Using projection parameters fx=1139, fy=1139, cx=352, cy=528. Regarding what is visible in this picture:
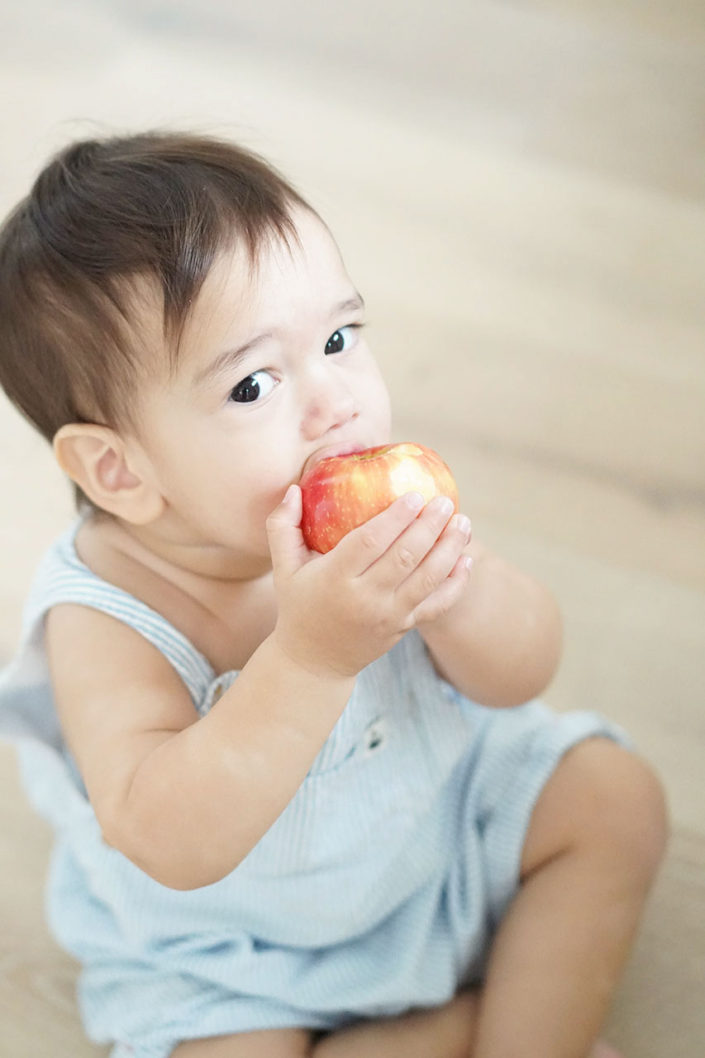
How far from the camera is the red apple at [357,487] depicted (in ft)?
2.36

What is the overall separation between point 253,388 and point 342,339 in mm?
89

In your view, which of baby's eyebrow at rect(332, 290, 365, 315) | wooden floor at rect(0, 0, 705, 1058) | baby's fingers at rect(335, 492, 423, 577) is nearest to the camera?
baby's fingers at rect(335, 492, 423, 577)

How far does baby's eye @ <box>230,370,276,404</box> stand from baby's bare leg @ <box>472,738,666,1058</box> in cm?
44

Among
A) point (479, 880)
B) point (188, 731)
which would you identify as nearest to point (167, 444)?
point (188, 731)

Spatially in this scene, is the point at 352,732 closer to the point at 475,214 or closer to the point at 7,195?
the point at 475,214

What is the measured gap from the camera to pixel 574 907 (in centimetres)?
92

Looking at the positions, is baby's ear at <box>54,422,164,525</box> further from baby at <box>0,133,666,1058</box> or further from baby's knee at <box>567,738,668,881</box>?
baby's knee at <box>567,738,668,881</box>

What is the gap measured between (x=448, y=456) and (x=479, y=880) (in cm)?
57

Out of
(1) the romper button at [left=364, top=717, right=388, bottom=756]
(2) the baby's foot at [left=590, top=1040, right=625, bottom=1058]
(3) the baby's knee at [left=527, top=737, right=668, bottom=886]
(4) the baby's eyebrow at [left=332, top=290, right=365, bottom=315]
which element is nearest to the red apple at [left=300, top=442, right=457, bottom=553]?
(4) the baby's eyebrow at [left=332, top=290, right=365, bottom=315]

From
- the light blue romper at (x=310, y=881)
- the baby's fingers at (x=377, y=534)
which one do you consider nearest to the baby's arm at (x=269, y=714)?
the baby's fingers at (x=377, y=534)

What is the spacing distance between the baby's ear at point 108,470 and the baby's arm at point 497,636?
0.23 metres

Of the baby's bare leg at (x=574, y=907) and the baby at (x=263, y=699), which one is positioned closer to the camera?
the baby at (x=263, y=699)

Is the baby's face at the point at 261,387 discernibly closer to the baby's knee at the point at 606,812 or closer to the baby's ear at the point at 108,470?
the baby's ear at the point at 108,470

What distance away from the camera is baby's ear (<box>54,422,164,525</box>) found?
828 millimetres
